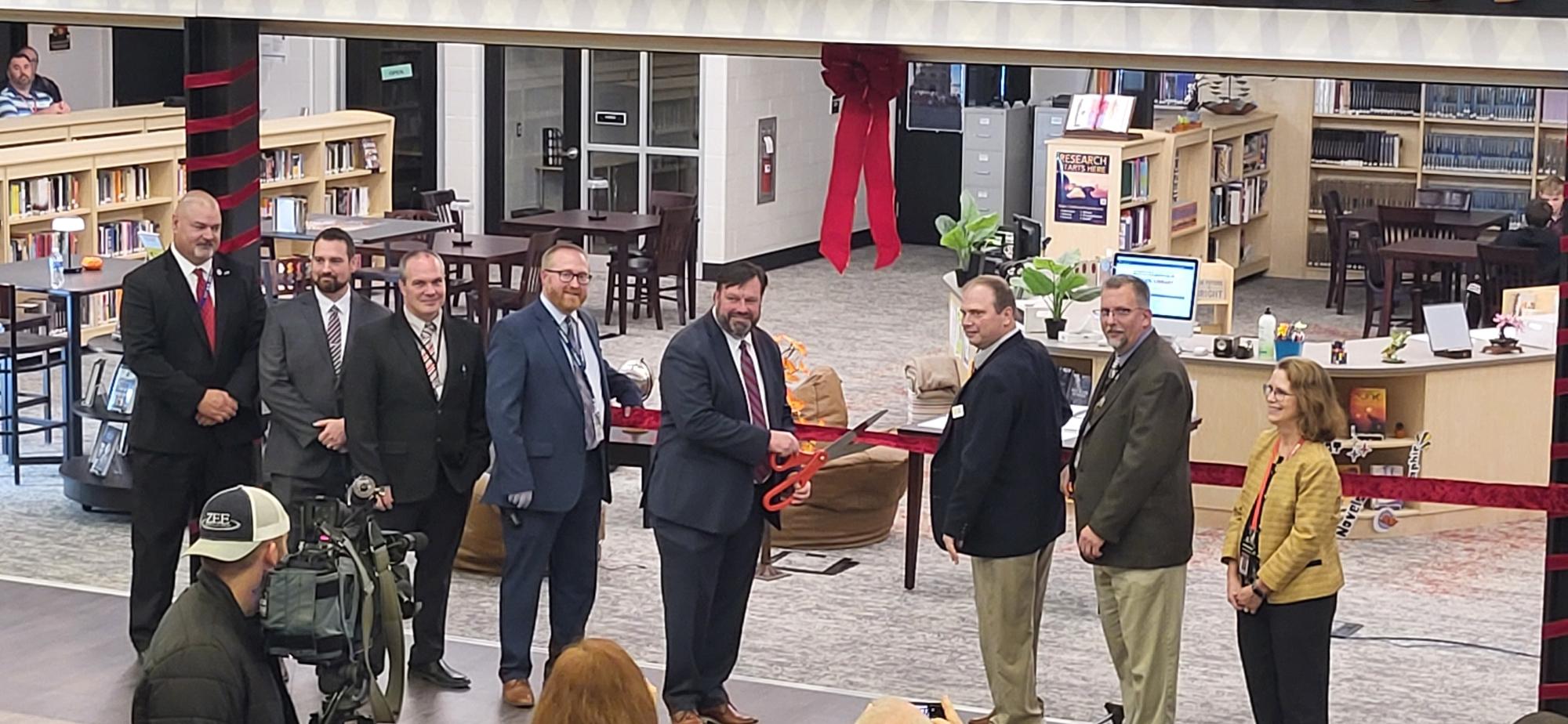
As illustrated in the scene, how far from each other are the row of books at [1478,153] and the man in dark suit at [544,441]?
12.6 m

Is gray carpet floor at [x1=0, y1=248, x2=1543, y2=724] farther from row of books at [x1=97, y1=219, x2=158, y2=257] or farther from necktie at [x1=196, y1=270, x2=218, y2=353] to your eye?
row of books at [x1=97, y1=219, x2=158, y2=257]

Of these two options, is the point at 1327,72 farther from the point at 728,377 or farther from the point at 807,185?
the point at 807,185

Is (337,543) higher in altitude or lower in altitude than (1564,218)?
lower

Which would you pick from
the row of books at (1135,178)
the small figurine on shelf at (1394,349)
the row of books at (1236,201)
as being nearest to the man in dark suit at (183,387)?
the small figurine on shelf at (1394,349)

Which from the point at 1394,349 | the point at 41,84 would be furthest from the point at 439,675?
the point at 41,84

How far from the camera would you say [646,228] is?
50.4ft

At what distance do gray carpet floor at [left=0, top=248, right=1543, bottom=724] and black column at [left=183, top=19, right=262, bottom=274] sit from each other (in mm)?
1714

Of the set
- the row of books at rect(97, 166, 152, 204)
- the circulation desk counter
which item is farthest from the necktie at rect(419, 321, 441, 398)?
the row of books at rect(97, 166, 152, 204)

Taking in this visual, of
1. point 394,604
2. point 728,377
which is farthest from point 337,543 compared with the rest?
point 728,377

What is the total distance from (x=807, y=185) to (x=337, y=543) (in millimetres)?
14383

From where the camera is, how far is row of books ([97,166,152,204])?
48.1ft

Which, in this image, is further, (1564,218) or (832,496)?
(832,496)

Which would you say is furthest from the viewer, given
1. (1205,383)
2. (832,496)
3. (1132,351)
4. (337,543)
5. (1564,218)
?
(1205,383)

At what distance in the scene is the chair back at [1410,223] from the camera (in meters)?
16.2
